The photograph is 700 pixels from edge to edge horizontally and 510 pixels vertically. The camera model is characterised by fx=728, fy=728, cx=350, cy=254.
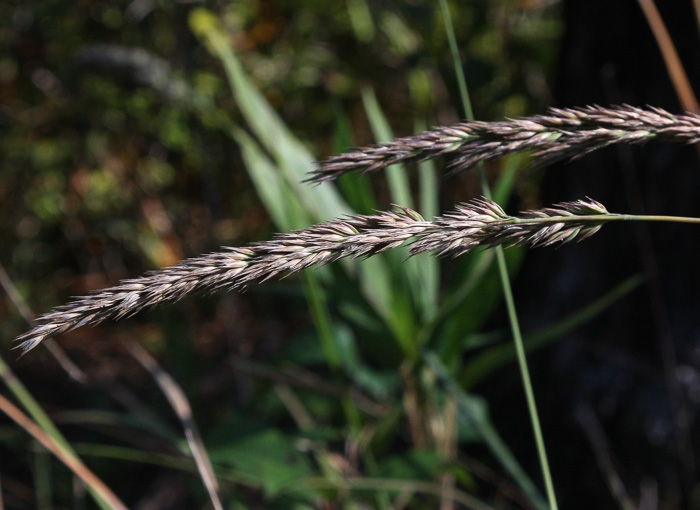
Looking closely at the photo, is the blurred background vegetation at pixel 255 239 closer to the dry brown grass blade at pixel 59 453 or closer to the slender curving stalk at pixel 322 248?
the dry brown grass blade at pixel 59 453

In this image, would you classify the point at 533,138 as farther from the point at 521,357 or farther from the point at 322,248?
the point at 521,357

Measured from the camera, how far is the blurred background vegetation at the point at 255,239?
132 cm

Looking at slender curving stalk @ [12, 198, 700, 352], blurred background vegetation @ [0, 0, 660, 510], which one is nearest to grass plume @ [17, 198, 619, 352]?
slender curving stalk @ [12, 198, 700, 352]

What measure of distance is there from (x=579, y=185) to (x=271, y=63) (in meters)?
1.84

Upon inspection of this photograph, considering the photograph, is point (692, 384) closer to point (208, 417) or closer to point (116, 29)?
point (208, 417)

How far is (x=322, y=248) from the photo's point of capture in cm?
46

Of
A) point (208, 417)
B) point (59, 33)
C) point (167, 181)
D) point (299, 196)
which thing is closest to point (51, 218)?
point (167, 181)

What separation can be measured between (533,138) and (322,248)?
0.19m

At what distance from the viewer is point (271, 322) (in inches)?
122

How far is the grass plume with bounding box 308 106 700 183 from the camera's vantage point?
20.5 inches

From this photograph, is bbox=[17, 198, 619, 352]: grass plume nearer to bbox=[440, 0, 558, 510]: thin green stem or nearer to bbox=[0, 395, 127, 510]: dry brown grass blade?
bbox=[440, 0, 558, 510]: thin green stem

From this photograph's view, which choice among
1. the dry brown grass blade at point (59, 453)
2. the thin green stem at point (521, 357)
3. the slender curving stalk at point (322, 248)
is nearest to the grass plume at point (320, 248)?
the slender curving stalk at point (322, 248)

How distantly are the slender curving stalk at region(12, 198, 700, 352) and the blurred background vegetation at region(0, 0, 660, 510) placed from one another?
67 centimetres

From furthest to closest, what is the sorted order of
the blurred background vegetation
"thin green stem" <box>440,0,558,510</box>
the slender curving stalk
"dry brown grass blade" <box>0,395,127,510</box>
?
the blurred background vegetation, "dry brown grass blade" <box>0,395,127,510</box>, "thin green stem" <box>440,0,558,510</box>, the slender curving stalk
